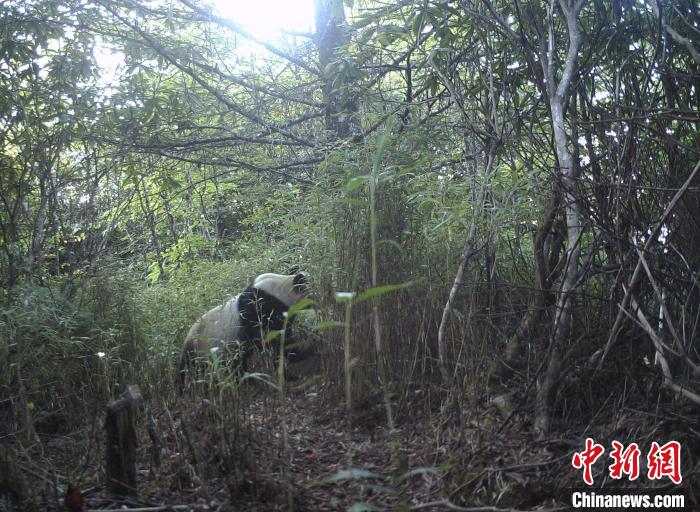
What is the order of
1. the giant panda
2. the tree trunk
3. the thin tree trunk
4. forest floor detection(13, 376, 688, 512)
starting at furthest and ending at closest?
the tree trunk, the giant panda, the thin tree trunk, forest floor detection(13, 376, 688, 512)

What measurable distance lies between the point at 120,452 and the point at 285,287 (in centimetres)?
247

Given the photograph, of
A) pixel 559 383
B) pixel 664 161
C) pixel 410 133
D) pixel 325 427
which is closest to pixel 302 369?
pixel 325 427

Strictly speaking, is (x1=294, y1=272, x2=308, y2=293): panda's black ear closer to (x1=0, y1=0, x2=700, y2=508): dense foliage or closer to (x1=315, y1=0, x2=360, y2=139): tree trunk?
(x1=0, y1=0, x2=700, y2=508): dense foliage

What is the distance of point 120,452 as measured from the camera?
202cm

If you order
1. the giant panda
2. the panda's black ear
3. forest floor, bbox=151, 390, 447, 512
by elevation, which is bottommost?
forest floor, bbox=151, 390, 447, 512

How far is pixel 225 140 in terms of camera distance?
17.8ft

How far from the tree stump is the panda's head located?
2229 millimetres

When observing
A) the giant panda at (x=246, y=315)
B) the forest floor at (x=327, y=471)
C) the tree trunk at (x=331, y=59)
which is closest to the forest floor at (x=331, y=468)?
the forest floor at (x=327, y=471)

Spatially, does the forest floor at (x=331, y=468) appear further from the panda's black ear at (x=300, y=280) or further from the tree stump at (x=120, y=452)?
the panda's black ear at (x=300, y=280)

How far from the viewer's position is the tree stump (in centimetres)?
202

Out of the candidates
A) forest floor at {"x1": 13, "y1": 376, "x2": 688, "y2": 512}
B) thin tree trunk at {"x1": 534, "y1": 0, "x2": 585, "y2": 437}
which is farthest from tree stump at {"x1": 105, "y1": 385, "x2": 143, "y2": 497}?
thin tree trunk at {"x1": 534, "y1": 0, "x2": 585, "y2": 437}

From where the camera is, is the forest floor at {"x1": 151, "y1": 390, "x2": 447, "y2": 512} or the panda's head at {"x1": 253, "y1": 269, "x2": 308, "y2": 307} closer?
the forest floor at {"x1": 151, "y1": 390, "x2": 447, "y2": 512}

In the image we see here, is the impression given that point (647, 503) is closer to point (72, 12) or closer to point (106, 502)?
point (106, 502)

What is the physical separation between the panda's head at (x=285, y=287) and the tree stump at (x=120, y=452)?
223 centimetres
